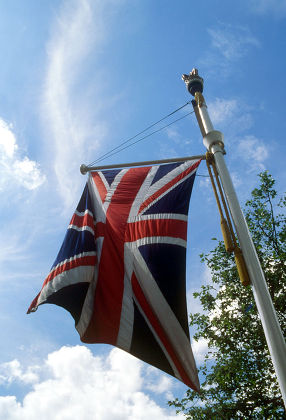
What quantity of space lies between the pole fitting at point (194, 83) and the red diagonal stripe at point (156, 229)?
2.86 meters

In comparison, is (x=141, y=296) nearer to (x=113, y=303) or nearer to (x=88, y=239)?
(x=113, y=303)

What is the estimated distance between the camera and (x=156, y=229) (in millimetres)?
5023

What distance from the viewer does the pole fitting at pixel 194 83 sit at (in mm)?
6351

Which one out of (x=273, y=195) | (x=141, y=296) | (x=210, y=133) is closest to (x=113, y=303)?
(x=141, y=296)

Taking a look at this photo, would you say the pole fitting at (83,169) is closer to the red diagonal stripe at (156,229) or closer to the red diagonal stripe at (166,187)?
the red diagonal stripe at (166,187)

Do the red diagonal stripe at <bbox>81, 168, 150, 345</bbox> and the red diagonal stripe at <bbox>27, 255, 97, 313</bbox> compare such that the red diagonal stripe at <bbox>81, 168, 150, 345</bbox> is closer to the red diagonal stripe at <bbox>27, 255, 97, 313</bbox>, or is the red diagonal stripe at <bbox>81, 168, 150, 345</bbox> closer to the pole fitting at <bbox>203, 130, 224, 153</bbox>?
the red diagonal stripe at <bbox>27, 255, 97, 313</bbox>

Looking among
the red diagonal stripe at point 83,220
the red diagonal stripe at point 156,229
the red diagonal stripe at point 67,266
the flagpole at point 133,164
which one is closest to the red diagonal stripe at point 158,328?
the red diagonal stripe at point 156,229

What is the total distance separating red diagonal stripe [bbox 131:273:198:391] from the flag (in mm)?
11

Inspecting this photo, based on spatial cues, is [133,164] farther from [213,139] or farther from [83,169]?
[213,139]

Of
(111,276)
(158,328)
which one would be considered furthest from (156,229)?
(158,328)

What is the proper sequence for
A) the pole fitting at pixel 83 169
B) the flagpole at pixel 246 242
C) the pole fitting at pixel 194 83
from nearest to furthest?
1. the flagpole at pixel 246 242
2. the pole fitting at pixel 194 83
3. the pole fitting at pixel 83 169

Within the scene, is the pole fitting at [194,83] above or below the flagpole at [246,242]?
above

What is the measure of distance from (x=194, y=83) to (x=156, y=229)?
3.16 meters

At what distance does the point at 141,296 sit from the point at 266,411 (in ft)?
35.5
